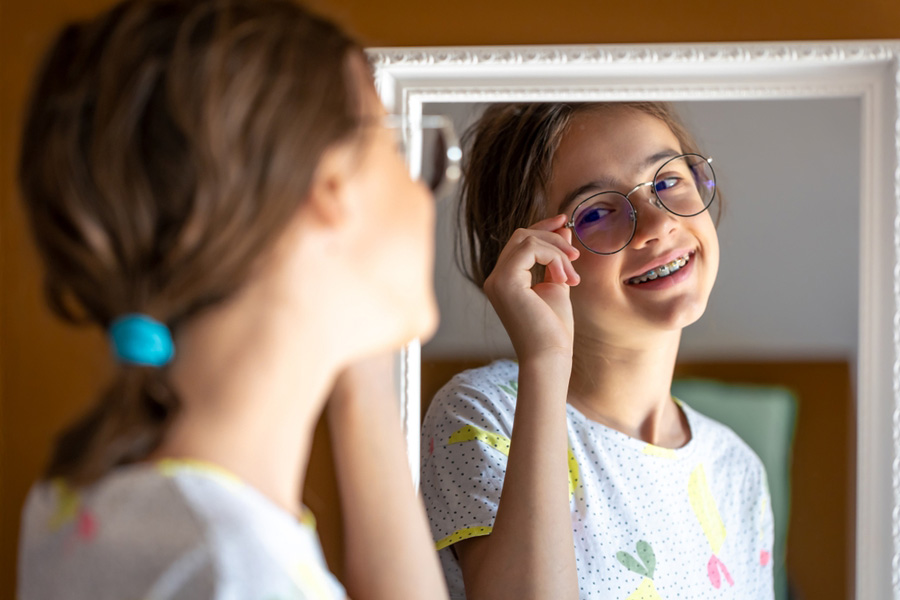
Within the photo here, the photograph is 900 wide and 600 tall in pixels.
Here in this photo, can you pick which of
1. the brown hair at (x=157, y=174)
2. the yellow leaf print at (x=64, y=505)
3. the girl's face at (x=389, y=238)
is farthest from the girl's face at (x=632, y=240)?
the yellow leaf print at (x=64, y=505)

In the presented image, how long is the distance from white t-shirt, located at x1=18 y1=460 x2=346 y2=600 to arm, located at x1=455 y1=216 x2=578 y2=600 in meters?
0.38

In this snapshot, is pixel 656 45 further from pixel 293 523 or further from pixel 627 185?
pixel 293 523

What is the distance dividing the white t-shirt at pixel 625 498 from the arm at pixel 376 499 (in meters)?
0.19

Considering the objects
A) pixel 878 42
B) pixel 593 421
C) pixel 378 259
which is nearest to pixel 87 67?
pixel 378 259

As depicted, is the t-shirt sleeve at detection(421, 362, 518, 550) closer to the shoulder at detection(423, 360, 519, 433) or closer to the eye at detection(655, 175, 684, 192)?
the shoulder at detection(423, 360, 519, 433)

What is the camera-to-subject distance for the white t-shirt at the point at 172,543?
58cm

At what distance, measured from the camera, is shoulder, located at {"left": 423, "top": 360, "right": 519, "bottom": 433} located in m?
1.11

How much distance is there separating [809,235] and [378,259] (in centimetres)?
68

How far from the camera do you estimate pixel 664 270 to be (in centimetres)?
110

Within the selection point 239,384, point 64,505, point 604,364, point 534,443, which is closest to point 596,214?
point 604,364

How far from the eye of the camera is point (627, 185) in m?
1.08

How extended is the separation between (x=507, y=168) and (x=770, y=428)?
48cm

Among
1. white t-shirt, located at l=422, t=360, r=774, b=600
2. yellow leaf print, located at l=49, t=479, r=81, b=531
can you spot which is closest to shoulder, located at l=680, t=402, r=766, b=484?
white t-shirt, located at l=422, t=360, r=774, b=600

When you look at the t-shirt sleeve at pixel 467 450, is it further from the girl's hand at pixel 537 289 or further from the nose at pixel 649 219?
the nose at pixel 649 219
